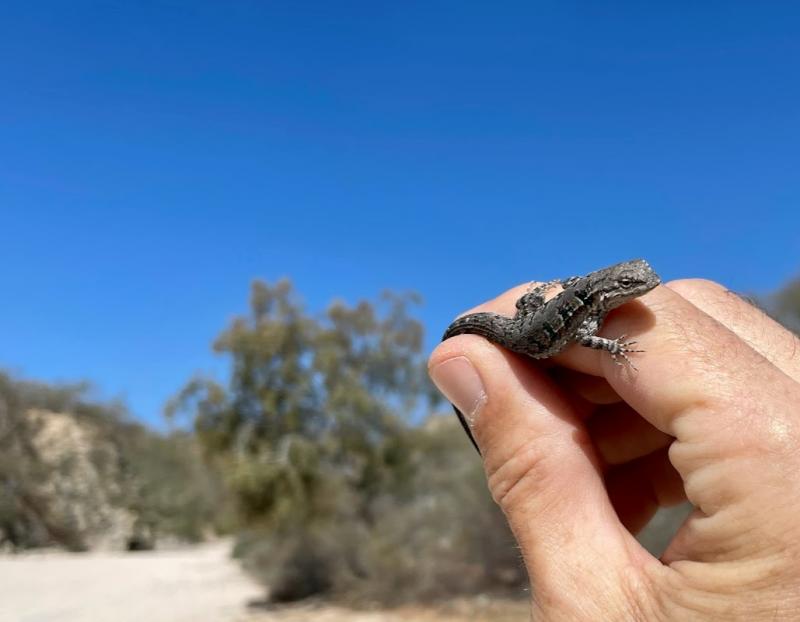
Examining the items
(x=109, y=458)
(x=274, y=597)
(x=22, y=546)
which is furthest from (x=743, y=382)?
(x=109, y=458)

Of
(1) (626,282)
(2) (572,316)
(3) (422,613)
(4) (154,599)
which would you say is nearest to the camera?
(1) (626,282)

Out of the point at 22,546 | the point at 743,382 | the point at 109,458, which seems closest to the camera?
the point at 743,382

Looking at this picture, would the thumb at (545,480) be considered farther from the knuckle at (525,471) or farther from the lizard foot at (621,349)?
the lizard foot at (621,349)

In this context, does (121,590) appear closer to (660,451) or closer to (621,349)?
(660,451)

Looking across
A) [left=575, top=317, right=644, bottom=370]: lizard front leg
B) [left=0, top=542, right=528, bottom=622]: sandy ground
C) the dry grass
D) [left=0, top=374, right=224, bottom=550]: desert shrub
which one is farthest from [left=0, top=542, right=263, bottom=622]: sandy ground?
[left=575, top=317, right=644, bottom=370]: lizard front leg

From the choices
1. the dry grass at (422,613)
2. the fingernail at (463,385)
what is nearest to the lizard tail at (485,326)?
the fingernail at (463,385)

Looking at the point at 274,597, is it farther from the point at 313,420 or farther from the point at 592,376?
the point at 592,376

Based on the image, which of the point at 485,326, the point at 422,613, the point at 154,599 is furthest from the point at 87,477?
the point at 485,326
